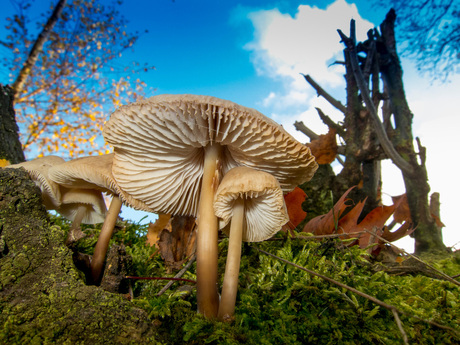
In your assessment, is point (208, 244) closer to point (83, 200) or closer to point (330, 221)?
point (330, 221)

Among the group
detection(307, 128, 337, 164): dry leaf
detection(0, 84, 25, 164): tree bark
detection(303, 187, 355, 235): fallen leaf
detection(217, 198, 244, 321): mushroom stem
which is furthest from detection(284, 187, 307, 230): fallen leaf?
detection(0, 84, 25, 164): tree bark

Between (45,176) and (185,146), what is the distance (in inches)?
37.6

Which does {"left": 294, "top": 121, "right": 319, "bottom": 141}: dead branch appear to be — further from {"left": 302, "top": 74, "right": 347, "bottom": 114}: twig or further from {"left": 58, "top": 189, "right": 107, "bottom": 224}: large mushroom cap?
{"left": 58, "top": 189, "right": 107, "bottom": 224}: large mushroom cap

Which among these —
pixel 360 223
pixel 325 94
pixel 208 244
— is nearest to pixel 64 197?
pixel 208 244

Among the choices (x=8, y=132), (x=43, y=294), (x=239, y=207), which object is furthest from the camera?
(x=8, y=132)

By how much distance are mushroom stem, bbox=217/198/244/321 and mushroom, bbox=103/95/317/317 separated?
7cm

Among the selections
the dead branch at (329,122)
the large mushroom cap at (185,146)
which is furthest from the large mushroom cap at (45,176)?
the dead branch at (329,122)

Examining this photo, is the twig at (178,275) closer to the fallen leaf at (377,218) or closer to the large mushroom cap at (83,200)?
the large mushroom cap at (83,200)

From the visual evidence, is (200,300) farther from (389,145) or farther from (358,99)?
(358,99)

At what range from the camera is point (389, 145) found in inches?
130

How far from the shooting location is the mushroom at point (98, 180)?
1519 millimetres

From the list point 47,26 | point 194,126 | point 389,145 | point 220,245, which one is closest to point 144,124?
point 194,126

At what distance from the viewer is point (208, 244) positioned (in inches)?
51.1

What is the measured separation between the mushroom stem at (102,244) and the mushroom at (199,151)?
0.16 meters
